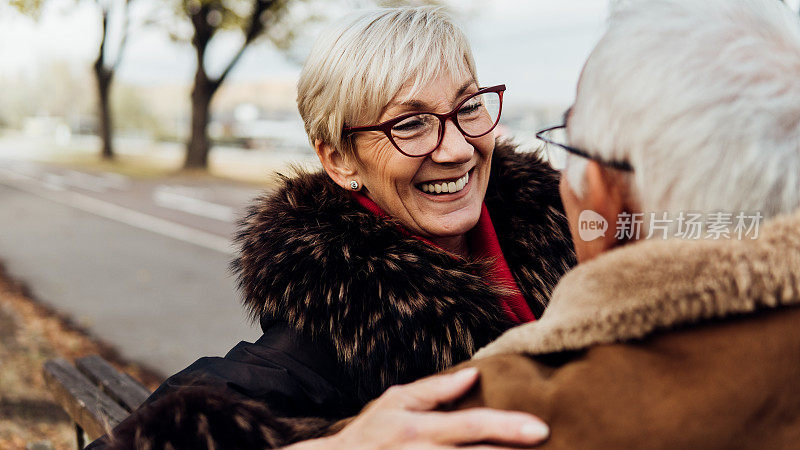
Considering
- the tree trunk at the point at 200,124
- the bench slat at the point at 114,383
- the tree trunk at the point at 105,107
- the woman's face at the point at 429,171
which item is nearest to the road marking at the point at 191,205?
the tree trunk at the point at 200,124

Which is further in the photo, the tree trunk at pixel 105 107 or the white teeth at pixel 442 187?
the tree trunk at pixel 105 107

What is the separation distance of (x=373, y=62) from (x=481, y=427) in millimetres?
1092

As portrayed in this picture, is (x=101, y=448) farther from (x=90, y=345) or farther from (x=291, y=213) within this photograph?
(x=90, y=345)

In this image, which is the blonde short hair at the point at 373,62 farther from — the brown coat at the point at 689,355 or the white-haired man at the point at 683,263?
the brown coat at the point at 689,355

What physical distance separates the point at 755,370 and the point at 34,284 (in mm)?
7869

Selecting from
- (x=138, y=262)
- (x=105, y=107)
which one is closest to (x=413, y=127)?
(x=138, y=262)

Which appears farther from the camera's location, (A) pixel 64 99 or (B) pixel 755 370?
(A) pixel 64 99

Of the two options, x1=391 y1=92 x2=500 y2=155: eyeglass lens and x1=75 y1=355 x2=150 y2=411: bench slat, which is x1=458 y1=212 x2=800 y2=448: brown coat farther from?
x1=75 y1=355 x2=150 y2=411: bench slat


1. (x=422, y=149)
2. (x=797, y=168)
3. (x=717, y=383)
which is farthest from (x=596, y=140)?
(x=422, y=149)

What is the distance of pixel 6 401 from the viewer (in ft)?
14.0

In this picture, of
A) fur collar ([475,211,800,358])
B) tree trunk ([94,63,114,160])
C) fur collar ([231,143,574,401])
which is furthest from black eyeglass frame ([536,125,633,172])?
tree trunk ([94,63,114,160])

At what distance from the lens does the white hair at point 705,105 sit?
914 millimetres

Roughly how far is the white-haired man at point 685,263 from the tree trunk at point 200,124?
2010 centimetres

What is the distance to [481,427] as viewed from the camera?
0.96 meters
